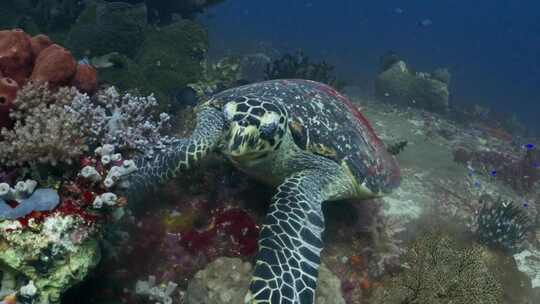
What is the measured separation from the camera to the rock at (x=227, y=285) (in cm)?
296

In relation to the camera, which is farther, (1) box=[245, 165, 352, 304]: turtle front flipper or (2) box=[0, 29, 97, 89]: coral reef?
(2) box=[0, 29, 97, 89]: coral reef

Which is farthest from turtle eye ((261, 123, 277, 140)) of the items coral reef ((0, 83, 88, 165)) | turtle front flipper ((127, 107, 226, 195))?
coral reef ((0, 83, 88, 165))

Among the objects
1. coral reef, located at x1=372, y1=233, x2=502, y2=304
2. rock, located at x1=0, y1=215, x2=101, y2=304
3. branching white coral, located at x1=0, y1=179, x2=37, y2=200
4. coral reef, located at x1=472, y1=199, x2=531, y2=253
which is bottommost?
coral reef, located at x1=472, y1=199, x2=531, y2=253

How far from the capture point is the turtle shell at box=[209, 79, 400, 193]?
4344 mm

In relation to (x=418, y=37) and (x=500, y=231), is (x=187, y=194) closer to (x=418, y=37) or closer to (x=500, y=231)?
(x=500, y=231)

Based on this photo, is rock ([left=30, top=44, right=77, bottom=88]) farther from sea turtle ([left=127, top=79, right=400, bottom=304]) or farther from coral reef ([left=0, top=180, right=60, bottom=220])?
coral reef ([left=0, top=180, right=60, bottom=220])

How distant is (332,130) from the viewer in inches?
180

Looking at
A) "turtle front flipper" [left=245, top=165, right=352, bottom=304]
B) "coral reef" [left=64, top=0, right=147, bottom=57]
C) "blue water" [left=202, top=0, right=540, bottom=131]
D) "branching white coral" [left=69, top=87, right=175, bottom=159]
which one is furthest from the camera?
"blue water" [left=202, top=0, right=540, bottom=131]

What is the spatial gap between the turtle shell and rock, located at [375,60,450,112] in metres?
11.0

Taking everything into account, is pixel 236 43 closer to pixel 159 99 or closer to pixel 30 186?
pixel 159 99

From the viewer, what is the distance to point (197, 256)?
348cm

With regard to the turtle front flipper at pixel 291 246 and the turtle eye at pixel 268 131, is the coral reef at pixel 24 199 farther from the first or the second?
the turtle eye at pixel 268 131

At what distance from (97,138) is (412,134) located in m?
8.19

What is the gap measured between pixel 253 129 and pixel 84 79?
180cm
